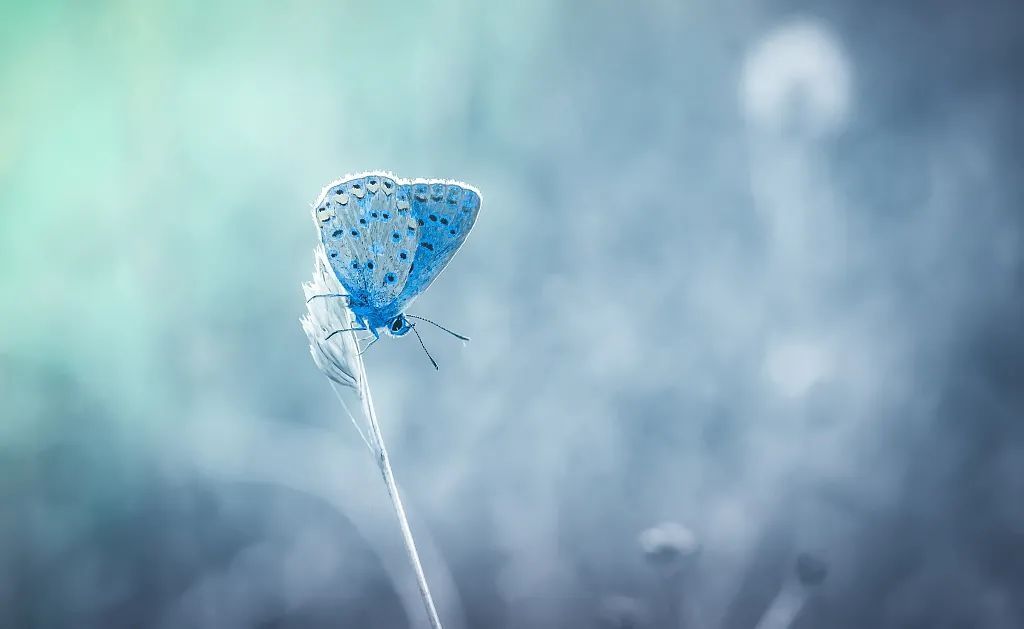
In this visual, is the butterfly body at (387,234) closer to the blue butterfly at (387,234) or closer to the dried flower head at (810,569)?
the blue butterfly at (387,234)

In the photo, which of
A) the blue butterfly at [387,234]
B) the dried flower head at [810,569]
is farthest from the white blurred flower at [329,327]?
the dried flower head at [810,569]

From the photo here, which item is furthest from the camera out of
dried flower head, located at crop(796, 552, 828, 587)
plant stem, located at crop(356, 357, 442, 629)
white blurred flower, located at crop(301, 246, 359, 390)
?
dried flower head, located at crop(796, 552, 828, 587)

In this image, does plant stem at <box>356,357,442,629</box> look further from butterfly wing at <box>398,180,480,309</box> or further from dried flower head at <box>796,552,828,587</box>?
dried flower head at <box>796,552,828,587</box>

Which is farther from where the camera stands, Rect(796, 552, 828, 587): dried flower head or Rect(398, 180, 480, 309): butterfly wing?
Rect(796, 552, 828, 587): dried flower head

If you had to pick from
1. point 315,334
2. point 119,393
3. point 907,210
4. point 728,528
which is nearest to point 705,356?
point 728,528

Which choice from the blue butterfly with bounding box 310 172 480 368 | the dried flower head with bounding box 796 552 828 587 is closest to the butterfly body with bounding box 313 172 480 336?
the blue butterfly with bounding box 310 172 480 368

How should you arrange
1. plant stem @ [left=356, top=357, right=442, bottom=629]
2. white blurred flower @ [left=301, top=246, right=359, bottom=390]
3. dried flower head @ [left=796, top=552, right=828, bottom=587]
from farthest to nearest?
dried flower head @ [left=796, top=552, right=828, bottom=587] < white blurred flower @ [left=301, top=246, right=359, bottom=390] < plant stem @ [left=356, top=357, right=442, bottom=629]

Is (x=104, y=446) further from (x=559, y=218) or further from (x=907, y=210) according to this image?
(x=907, y=210)
